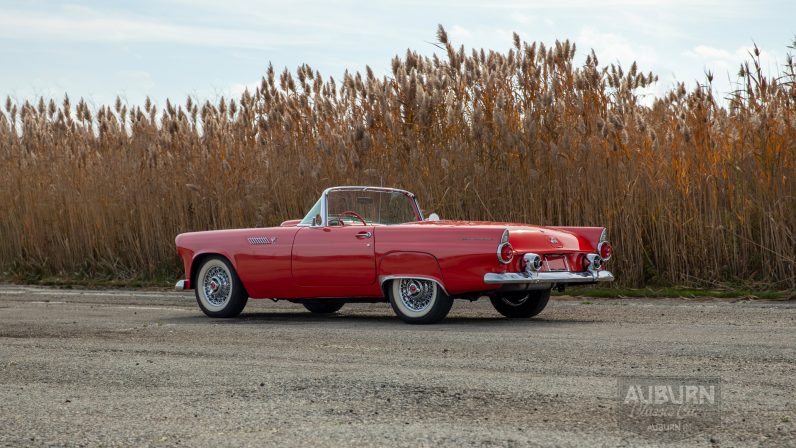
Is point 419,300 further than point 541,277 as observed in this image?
Yes

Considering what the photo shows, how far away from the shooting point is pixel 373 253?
9.29 metres

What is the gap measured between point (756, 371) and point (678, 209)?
18.6ft

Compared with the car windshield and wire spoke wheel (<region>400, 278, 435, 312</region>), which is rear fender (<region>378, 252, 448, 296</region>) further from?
the car windshield

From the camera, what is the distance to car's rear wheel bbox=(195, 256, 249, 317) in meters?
10.3

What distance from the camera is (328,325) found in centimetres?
936

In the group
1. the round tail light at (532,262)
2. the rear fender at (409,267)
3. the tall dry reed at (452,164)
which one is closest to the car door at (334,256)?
the rear fender at (409,267)

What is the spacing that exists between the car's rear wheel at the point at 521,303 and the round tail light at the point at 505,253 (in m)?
1.16

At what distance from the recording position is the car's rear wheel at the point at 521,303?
9766 mm

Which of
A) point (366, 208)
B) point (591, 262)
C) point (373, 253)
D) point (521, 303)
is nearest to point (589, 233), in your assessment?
point (591, 262)

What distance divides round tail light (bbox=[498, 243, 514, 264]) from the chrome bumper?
0.11 meters

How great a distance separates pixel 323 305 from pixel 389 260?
1890 millimetres

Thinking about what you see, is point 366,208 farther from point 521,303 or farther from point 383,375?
point 383,375

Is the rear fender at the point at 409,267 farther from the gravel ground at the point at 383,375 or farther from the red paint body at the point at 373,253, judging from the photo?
the gravel ground at the point at 383,375

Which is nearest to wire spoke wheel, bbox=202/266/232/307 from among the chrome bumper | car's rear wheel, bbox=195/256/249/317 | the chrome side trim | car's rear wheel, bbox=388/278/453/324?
car's rear wheel, bbox=195/256/249/317
